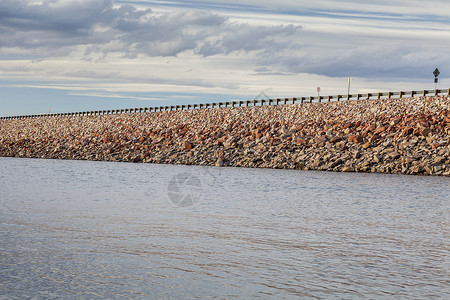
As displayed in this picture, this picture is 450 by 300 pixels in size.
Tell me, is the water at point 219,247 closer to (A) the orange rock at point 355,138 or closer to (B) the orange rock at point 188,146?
(A) the orange rock at point 355,138

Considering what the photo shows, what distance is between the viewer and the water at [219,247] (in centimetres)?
882

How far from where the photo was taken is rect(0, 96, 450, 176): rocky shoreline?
150ft

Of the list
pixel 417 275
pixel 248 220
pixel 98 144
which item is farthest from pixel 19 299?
pixel 98 144

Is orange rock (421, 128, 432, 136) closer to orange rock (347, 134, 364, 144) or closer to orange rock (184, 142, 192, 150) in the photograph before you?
orange rock (347, 134, 364, 144)

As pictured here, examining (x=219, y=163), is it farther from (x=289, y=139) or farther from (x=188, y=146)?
(x=188, y=146)

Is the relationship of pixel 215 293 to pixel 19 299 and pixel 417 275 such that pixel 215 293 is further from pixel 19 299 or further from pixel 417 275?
pixel 417 275

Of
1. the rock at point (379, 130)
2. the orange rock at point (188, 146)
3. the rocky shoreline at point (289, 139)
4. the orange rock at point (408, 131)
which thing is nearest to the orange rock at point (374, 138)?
the rocky shoreline at point (289, 139)

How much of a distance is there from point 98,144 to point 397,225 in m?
63.3

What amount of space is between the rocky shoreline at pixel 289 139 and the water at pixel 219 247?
79.0 feet

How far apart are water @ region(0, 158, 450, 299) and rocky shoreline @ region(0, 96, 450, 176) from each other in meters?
24.1

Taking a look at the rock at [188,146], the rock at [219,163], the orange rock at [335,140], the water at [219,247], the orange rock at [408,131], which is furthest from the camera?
the rock at [188,146]

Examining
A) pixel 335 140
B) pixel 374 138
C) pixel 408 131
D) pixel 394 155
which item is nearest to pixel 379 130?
pixel 374 138

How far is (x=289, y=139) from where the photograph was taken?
5450 centimetres

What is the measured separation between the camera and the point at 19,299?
7992mm
